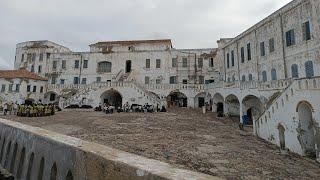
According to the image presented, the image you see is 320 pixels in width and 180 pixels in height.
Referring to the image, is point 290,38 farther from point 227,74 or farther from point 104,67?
point 104,67

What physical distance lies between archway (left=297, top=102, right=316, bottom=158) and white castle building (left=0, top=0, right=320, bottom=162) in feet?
0.17

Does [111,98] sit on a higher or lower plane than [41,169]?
higher

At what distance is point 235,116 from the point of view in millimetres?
30656

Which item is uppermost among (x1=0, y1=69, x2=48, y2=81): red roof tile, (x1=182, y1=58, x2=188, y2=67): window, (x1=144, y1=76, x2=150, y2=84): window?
(x1=182, y1=58, x2=188, y2=67): window

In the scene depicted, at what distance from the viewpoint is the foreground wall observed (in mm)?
3742

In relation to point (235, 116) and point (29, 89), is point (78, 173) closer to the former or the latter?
point (235, 116)

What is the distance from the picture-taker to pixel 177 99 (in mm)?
41188

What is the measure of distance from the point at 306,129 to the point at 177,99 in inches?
1091

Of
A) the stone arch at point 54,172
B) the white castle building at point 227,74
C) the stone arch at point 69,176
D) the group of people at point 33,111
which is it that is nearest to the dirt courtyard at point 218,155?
the white castle building at point 227,74

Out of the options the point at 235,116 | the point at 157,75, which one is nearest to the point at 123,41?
the point at 157,75

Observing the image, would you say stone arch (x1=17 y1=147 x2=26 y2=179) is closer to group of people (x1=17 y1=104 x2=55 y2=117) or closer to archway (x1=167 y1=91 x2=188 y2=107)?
group of people (x1=17 y1=104 x2=55 y2=117)

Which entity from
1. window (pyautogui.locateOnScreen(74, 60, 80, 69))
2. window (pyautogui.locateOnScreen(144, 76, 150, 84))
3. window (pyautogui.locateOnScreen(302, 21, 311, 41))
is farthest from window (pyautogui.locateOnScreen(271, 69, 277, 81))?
window (pyautogui.locateOnScreen(74, 60, 80, 69))

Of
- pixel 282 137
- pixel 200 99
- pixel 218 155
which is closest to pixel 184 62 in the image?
pixel 200 99

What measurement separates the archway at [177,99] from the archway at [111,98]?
8310mm
